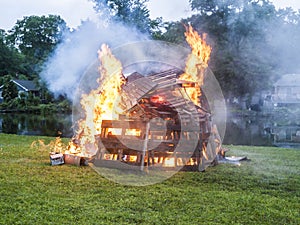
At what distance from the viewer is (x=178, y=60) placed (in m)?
30.5

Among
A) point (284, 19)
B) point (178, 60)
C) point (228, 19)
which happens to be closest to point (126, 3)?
point (178, 60)

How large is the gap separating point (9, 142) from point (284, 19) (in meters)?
35.5

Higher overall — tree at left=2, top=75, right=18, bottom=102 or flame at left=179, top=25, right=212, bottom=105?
tree at left=2, top=75, right=18, bottom=102

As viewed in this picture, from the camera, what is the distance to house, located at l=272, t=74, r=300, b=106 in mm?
44531

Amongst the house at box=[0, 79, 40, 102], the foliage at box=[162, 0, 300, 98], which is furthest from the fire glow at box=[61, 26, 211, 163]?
the house at box=[0, 79, 40, 102]

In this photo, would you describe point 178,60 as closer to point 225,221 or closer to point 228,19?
point 228,19

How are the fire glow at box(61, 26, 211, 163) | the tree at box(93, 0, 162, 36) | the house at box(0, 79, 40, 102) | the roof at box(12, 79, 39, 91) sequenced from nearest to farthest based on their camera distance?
the fire glow at box(61, 26, 211, 163), the tree at box(93, 0, 162, 36), the house at box(0, 79, 40, 102), the roof at box(12, 79, 39, 91)

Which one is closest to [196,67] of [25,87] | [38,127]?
[38,127]

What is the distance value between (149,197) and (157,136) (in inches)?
111

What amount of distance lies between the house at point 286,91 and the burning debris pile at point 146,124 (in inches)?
1438

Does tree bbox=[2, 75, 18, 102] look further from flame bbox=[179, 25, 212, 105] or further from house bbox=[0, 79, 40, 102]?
flame bbox=[179, 25, 212, 105]

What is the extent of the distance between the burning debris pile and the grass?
0.60 meters

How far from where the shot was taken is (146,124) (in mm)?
8625

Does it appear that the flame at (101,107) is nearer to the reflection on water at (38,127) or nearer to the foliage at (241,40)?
the reflection on water at (38,127)
